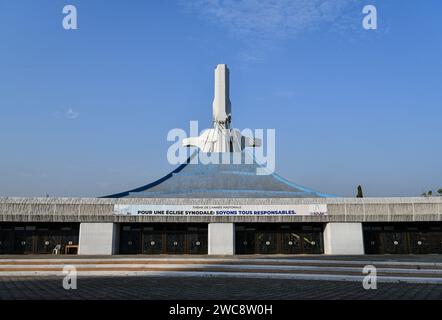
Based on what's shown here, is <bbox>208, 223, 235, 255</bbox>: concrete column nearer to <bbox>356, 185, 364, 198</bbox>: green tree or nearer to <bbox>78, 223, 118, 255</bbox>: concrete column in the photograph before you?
<bbox>78, 223, 118, 255</bbox>: concrete column

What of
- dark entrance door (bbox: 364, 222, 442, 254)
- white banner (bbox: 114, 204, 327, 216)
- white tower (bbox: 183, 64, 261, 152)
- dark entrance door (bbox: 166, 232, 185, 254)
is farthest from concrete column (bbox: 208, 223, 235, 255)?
white tower (bbox: 183, 64, 261, 152)

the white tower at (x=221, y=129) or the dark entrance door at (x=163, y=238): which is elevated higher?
the white tower at (x=221, y=129)

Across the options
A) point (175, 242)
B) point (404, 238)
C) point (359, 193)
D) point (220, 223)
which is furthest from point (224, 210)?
point (359, 193)

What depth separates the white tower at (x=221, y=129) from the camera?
48000 millimetres

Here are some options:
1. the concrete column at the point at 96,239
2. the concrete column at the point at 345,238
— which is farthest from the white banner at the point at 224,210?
the concrete column at the point at 96,239

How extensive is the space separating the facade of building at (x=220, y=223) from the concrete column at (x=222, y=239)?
8 cm

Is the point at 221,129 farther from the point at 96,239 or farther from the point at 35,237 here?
the point at 35,237

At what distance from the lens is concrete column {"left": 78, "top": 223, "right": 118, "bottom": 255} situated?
31.9m

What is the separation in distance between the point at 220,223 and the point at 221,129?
18.1 meters

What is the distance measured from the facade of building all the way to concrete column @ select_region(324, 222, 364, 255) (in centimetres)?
8

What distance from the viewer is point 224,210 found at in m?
32.3

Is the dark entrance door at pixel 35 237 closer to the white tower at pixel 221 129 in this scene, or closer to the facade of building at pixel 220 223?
the facade of building at pixel 220 223

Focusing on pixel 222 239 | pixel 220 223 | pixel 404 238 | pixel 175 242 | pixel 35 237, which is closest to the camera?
pixel 222 239

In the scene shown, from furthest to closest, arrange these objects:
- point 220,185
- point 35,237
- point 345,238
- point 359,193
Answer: point 359,193
point 220,185
point 35,237
point 345,238
